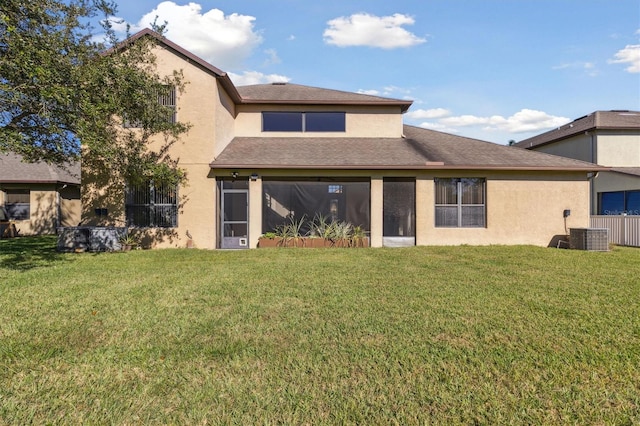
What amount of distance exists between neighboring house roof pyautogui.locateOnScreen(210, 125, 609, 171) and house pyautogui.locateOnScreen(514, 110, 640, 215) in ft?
20.1

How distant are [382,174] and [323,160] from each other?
7.24ft

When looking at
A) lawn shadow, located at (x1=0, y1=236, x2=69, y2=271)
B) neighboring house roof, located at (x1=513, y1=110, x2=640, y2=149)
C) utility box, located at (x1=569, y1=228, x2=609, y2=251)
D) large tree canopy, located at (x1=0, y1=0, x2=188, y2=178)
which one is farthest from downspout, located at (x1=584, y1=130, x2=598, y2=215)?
lawn shadow, located at (x1=0, y1=236, x2=69, y2=271)

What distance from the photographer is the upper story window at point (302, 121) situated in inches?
565

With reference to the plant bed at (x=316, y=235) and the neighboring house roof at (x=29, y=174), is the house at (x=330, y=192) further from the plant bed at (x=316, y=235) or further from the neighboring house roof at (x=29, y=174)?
the neighboring house roof at (x=29, y=174)

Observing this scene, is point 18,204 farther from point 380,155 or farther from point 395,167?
point 395,167

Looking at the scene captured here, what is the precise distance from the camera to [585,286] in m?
6.29

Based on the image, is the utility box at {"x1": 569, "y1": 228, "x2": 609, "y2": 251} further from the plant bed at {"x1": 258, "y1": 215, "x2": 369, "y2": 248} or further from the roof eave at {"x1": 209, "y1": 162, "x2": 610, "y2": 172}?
the plant bed at {"x1": 258, "y1": 215, "x2": 369, "y2": 248}

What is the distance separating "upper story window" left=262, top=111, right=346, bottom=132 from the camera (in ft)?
47.1

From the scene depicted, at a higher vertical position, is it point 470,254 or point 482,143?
point 482,143

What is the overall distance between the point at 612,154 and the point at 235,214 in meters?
19.4

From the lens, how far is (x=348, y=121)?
14.4 meters

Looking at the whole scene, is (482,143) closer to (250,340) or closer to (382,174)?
(382,174)

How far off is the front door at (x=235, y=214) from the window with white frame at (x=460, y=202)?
7.06m

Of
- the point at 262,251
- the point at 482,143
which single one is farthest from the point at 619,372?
the point at 482,143
